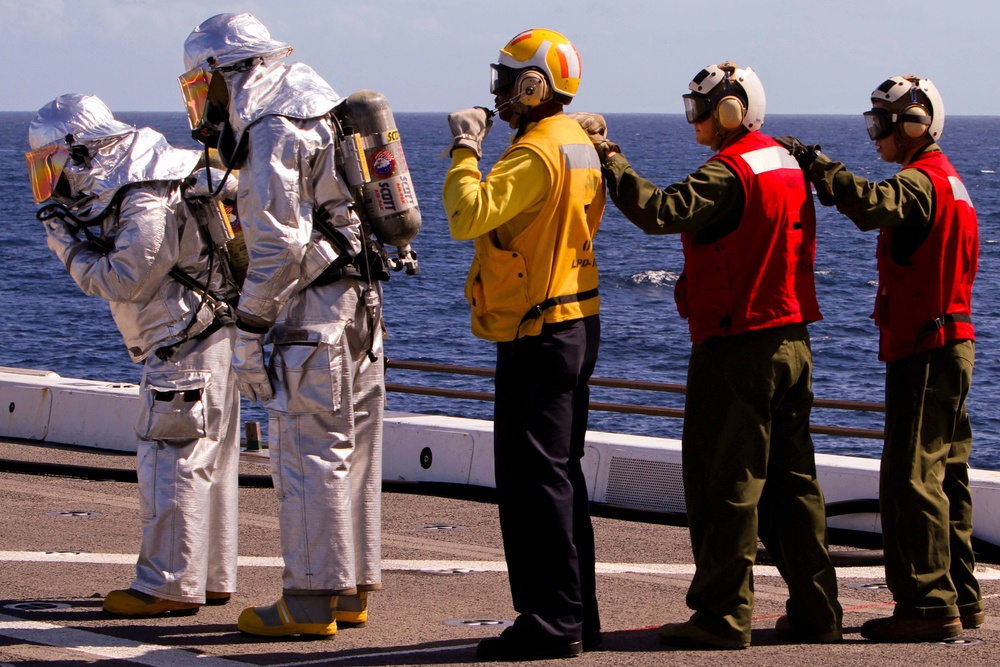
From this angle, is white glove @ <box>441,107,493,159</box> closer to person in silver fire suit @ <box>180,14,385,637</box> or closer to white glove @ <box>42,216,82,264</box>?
person in silver fire suit @ <box>180,14,385,637</box>

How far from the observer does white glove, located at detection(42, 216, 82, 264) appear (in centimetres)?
617

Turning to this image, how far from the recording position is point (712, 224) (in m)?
5.44

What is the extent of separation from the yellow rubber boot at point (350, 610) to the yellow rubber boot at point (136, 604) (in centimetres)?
68

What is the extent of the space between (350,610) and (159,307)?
1449mm

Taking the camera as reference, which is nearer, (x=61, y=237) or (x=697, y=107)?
(x=697, y=107)

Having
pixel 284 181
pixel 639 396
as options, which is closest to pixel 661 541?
pixel 284 181

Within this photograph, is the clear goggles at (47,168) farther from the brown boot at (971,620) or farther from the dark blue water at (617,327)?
the dark blue water at (617,327)

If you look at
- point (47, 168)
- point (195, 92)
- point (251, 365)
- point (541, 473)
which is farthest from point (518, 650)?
point (47, 168)

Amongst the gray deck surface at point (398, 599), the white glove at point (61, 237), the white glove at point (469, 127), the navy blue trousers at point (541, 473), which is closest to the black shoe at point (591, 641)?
the gray deck surface at point (398, 599)

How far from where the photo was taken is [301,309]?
5.54m

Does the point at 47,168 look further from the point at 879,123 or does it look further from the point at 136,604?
the point at 879,123

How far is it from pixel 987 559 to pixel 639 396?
22953mm

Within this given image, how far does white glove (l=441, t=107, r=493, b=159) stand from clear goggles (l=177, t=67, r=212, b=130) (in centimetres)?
109

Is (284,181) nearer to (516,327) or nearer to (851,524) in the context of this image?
(516,327)
